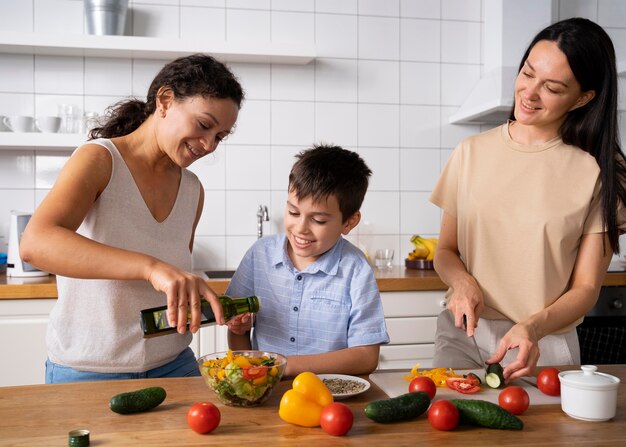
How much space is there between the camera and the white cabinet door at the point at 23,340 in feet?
8.04

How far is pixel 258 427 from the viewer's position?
1.07 meters

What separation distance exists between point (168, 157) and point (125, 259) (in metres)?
0.43

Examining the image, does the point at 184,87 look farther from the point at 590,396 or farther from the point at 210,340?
the point at 210,340

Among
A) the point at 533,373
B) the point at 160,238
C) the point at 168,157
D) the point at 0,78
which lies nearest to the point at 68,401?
the point at 160,238

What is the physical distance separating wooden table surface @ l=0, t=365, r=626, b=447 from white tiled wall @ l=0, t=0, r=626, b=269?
79.4 inches

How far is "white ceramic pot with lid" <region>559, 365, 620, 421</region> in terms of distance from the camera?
1.10 m

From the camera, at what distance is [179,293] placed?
1098mm

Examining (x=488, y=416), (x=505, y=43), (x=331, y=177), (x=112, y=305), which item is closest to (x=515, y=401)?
(x=488, y=416)

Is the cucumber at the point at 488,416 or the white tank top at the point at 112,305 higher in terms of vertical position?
the white tank top at the point at 112,305

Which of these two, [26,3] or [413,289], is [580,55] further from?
[26,3]

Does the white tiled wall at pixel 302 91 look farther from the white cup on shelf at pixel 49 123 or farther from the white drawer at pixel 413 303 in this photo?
the white drawer at pixel 413 303

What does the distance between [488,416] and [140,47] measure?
2.34 m

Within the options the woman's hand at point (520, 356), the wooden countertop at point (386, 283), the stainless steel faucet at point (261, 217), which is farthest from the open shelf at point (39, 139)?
the woman's hand at point (520, 356)

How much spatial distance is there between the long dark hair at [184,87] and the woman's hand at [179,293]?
461mm
